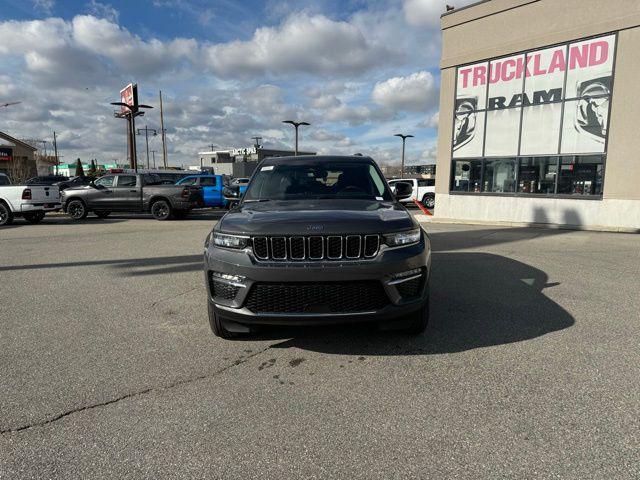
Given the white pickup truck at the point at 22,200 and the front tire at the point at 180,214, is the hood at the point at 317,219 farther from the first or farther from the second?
the white pickup truck at the point at 22,200

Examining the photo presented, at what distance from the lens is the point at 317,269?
323 centimetres

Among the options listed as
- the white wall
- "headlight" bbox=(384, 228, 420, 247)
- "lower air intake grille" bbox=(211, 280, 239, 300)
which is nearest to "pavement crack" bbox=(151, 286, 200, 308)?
"lower air intake grille" bbox=(211, 280, 239, 300)

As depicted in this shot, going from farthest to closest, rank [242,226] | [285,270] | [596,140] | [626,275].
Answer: [596,140], [626,275], [242,226], [285,270]

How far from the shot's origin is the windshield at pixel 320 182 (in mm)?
4703

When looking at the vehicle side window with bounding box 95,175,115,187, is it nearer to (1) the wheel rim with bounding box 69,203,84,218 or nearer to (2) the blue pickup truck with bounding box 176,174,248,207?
(1) the wheel rim with bounding box 69,203,84,218

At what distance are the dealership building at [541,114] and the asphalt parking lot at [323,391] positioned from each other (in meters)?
8.68

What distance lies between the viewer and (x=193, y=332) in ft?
13.8

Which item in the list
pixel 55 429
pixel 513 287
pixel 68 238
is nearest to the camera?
pixel 55 429

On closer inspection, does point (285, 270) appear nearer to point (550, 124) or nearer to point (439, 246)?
point (439, 246)

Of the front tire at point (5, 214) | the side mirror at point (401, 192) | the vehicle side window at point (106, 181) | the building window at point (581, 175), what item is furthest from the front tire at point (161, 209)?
the building window at point (581, 175)

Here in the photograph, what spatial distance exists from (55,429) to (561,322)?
4.43 metres

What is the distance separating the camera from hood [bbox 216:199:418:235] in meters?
3.36

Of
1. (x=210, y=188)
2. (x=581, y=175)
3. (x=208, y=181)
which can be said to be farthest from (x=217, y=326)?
(x=208, y=181)

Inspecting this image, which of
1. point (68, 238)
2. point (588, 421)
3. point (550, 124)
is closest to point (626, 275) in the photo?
point (588, 421)
